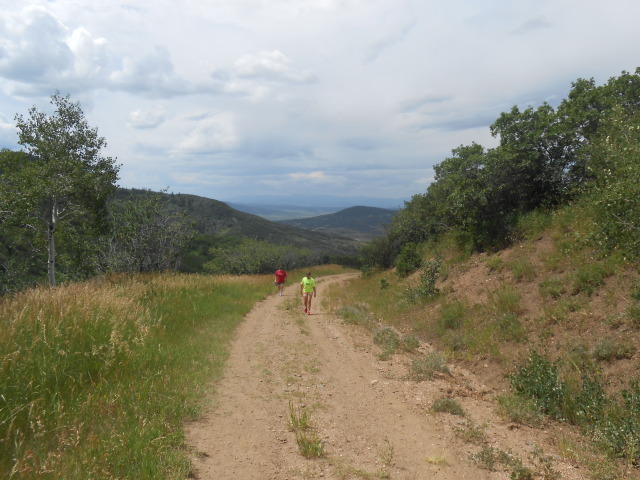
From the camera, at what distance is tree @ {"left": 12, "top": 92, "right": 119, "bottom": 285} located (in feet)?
44.0

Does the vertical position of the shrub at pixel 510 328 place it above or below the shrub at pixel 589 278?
below

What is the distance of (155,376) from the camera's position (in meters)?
6.08

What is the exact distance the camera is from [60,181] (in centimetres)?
1376

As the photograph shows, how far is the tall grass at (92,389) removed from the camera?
3.61 meters

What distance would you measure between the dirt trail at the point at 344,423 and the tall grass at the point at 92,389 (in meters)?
0.46

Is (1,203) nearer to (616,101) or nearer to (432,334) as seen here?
(432,334)

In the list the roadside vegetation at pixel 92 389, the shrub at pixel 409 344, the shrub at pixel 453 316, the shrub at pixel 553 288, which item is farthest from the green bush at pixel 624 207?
the roadside vegetation at pixel 92 389

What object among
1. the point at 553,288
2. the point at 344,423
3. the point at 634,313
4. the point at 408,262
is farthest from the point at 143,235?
the point at 634,313

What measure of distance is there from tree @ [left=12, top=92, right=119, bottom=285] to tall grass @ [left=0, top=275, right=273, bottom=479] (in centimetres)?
720

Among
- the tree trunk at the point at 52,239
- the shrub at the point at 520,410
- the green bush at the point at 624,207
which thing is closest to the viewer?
the shrub at the point at 520,410

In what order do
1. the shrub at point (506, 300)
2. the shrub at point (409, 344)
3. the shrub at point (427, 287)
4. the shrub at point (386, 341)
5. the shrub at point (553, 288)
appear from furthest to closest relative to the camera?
the shrub at point (427, 287) < the shrub at point (506, 300) < the shrub at point (409, 344) < the shrub at point (553, 288) < the shrub at point (386, 341)

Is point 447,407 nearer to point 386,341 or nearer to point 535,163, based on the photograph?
point 386,341

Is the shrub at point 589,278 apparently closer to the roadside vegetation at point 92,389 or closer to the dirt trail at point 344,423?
the dirt trail at point 344,423

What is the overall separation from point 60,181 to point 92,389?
11.5 meters
